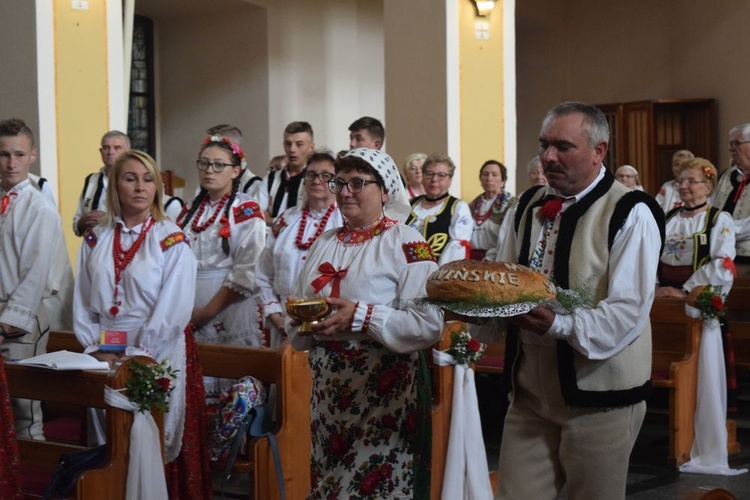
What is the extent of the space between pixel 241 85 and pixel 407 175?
13.9 ft

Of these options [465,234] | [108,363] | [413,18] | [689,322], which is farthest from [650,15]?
[108,363]

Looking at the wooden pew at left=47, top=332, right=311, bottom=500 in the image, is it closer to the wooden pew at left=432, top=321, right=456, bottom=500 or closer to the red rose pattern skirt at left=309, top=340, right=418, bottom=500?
the wooden pew at left=432, top=321, right=456, bottom=500

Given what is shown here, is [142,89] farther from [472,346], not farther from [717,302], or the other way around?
[472,346]

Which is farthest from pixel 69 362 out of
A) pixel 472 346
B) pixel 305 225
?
pixel 472 346

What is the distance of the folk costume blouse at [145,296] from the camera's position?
4.28 m

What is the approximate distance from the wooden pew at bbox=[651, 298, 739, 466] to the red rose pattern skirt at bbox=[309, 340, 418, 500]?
3.14 m

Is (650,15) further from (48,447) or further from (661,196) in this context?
(48,447)

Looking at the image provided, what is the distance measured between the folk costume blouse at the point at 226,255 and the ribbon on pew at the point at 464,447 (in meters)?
1.14

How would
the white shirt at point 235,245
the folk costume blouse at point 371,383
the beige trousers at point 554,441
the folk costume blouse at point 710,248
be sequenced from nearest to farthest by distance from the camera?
the beige trousers at point 554,441 → the folk costume blouse at point 371,383 → the white shirt at point 235,245 → the folk costume blouse at point 710,248

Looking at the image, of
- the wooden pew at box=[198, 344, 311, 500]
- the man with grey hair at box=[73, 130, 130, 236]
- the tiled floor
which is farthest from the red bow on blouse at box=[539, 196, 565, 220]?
the man with grey hair at box=[73, 130, 130, 236]

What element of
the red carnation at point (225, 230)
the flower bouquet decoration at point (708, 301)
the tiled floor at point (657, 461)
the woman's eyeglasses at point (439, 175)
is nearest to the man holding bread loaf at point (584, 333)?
the tiled floor at point (657, 461)

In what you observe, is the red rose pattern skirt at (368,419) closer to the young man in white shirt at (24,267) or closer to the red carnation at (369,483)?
the red carnation at (369,483)

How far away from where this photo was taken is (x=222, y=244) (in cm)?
544

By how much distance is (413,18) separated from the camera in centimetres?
1023
